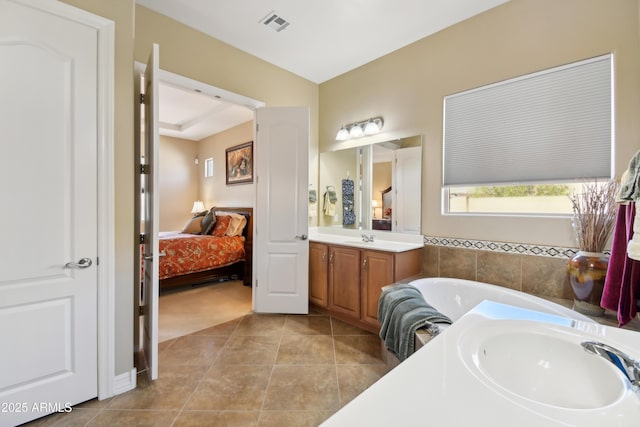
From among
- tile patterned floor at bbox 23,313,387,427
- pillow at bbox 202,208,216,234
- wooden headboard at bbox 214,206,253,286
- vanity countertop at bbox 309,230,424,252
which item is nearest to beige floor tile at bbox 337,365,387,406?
tile patterned floor at bbox 23,313,387,427

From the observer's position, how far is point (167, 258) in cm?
389

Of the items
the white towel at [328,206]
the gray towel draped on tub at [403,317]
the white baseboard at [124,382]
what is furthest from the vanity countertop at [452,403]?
the white towel at [328,206]

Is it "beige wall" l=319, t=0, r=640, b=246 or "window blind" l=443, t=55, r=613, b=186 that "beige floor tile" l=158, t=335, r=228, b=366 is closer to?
"beige wall" l=319, t=0, r=640, b=246

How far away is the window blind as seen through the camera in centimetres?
201

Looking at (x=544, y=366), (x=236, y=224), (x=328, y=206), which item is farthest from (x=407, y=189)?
(x=236, y=224)

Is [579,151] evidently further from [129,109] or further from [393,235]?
[129,109]

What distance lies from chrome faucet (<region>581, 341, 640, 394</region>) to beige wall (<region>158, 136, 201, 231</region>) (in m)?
7.00

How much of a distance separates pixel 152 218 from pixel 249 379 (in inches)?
51.8

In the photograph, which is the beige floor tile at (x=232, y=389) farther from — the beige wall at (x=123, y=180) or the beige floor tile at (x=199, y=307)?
the beige floor tile at (x=199, y=307)

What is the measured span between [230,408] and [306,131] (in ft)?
8.47

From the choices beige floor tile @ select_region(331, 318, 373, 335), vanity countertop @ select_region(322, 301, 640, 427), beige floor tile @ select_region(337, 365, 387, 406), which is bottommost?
beige floor tile @ select_region(337, 365, 387, 406)

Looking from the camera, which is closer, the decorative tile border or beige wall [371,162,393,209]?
the decorative tile border

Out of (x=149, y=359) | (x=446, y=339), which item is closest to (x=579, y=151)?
(x=446, y=339)

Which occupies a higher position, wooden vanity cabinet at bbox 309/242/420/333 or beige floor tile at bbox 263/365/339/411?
wooden vanity cabinet at bbox 309/242/420/333
